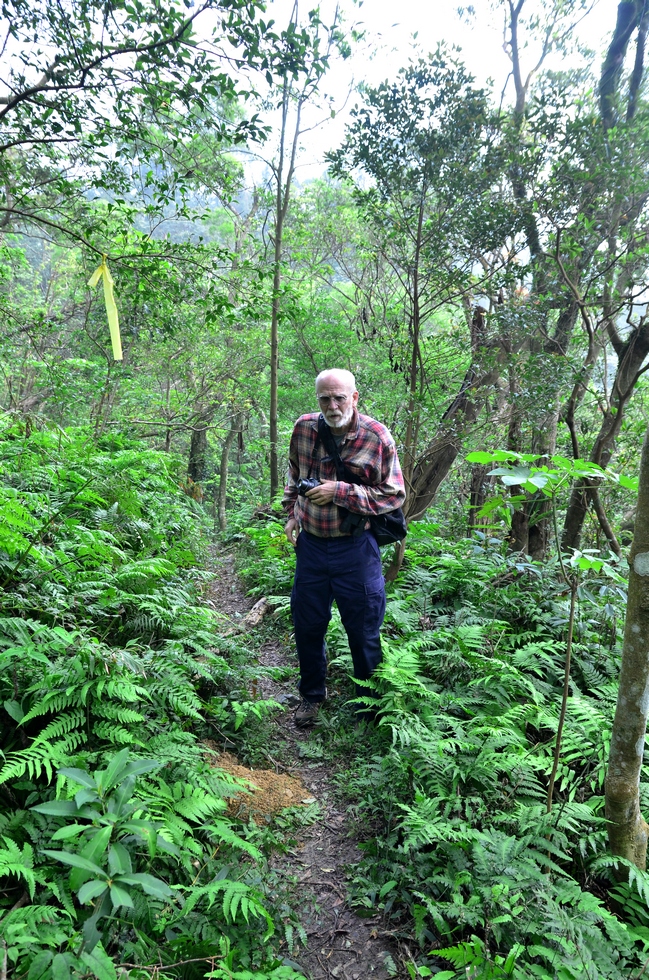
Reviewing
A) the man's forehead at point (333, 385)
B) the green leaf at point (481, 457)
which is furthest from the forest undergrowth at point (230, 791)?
the man's forehead at point (333, 385)

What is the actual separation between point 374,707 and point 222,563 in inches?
231

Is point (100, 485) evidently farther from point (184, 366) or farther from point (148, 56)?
point (184, 366)

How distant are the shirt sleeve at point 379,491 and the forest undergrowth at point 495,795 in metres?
1.19

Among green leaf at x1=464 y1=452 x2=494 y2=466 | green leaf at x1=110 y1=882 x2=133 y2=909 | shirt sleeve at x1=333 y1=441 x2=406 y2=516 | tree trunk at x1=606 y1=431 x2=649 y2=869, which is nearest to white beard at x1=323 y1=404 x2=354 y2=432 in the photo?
shirt sleeve at x1=333 y1=441 x2=406 y2=516

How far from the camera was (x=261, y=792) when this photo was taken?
3400mm

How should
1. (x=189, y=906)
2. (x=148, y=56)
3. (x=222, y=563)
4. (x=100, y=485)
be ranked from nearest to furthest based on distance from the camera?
1. (x=189, y=906)
2. (x=148, y=56)
3. (x=100, y=485)
4. (x=222, y=563)

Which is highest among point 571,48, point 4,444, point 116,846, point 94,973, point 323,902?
point 571,48

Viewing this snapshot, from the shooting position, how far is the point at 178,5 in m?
4.14

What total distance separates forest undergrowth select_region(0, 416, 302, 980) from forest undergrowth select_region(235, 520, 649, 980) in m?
0.67

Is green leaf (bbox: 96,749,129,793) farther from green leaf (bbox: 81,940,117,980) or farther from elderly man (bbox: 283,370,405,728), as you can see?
elderly man (bbox: 283,370,405,728)

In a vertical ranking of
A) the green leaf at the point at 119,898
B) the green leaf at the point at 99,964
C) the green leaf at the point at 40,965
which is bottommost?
the green leaf at the point at 40,965

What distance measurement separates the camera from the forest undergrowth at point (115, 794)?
1.79 m

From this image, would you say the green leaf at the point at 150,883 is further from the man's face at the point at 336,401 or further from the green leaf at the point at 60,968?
the man's face at the point at 336,401

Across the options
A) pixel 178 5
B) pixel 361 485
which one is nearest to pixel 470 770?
pixel 361 485
